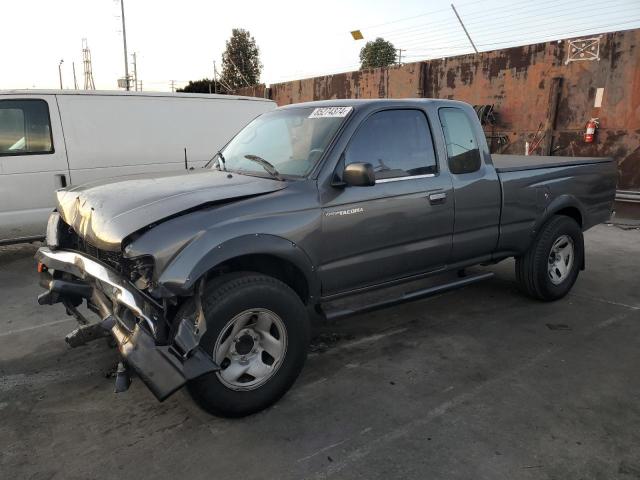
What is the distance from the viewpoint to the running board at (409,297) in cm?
337

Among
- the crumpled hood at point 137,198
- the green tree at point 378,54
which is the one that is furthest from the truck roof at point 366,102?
the green tree at point 378,54

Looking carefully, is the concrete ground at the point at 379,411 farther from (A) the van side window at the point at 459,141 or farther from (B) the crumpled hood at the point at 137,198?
(A) the van side window at the point at 459,141

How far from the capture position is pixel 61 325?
4.44m

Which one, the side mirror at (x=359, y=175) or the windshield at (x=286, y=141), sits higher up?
the windshield at (x=286, y=141)

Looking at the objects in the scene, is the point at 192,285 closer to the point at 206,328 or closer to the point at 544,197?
the point at 206,328

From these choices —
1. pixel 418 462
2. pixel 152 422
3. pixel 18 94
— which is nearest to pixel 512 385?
pixel 418 462

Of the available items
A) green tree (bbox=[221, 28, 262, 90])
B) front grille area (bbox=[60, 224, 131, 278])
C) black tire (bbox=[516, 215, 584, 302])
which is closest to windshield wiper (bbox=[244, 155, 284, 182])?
front grille area (bbox=[60, 224, 131, 278])

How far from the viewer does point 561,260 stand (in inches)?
200

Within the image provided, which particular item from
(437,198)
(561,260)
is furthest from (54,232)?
(561,260)

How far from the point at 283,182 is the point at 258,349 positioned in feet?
3.52

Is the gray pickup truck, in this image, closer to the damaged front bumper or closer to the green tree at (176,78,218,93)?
the damaged front bumper

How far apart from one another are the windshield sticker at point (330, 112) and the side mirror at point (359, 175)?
20.9 inches

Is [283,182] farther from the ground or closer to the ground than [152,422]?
farther from the ground

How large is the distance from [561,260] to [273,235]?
345 cm
